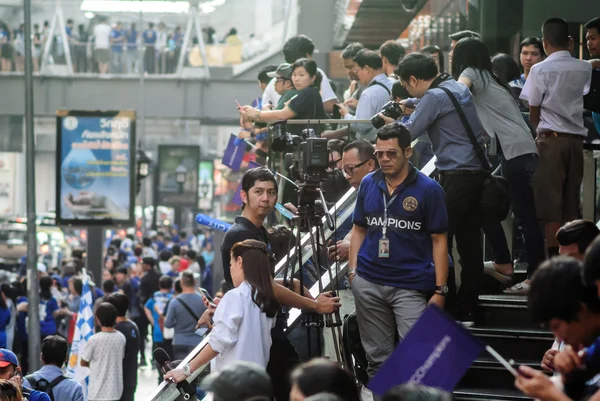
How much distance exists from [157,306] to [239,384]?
14492 millimetres

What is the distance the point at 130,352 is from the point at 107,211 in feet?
36.0

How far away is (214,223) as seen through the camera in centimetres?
987

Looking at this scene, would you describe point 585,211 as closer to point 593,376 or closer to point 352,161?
point 352,161

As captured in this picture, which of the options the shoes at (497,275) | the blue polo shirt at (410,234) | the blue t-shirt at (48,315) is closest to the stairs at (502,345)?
the shoes at (497,275)

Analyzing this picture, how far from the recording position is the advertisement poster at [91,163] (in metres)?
24.4

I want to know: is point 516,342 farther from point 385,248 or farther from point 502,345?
point 385,248

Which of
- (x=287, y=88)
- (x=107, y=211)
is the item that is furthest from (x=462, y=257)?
(x=107, y=211)

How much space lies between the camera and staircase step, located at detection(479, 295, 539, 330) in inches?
336

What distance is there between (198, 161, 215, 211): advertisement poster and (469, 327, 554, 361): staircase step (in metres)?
40.9

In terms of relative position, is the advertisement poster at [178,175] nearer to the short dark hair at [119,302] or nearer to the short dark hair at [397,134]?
the short dark hair at [119,302]

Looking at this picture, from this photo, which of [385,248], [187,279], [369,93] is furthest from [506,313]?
[187,279]

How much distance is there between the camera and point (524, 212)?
8805 millimetres

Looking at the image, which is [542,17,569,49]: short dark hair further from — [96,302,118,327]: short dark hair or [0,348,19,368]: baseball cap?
[96,302,118,327]: short dark hair

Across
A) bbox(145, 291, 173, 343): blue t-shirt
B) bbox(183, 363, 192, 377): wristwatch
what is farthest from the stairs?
bbox(145, 291, 173, 343): blue t-shirt
